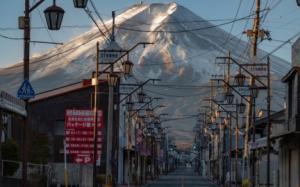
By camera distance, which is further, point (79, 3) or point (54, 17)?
point (79, 3)

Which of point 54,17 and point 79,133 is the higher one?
point 54,17

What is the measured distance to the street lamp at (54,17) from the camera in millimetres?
25156

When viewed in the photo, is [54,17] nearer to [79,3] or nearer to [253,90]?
[79,3]

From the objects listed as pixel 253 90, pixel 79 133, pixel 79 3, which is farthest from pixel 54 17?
pixel 253 90

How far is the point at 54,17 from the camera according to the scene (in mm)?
25172

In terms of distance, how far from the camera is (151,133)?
414ft

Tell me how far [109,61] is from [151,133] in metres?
84.3

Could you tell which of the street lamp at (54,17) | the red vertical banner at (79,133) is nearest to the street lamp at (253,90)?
the red vertical banner at (79,133)

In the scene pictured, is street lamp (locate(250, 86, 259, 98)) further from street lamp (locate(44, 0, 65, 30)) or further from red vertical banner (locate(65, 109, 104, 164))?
street lamp (locate(44, 0, 65, 30))

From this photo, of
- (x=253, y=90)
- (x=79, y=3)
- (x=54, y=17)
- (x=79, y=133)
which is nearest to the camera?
(x=54, y=17)

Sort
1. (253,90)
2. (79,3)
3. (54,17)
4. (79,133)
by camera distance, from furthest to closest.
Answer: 1. (253,90)
2. (79,133)
3. (79,3)
4. (54,17)

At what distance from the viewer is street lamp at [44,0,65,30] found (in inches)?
990

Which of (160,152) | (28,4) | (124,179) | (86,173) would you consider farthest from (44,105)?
(160,152)

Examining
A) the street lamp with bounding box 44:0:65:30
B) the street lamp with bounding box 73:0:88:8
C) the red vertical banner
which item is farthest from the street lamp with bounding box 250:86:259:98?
the street lamp with bounding box 44:0:65:30
